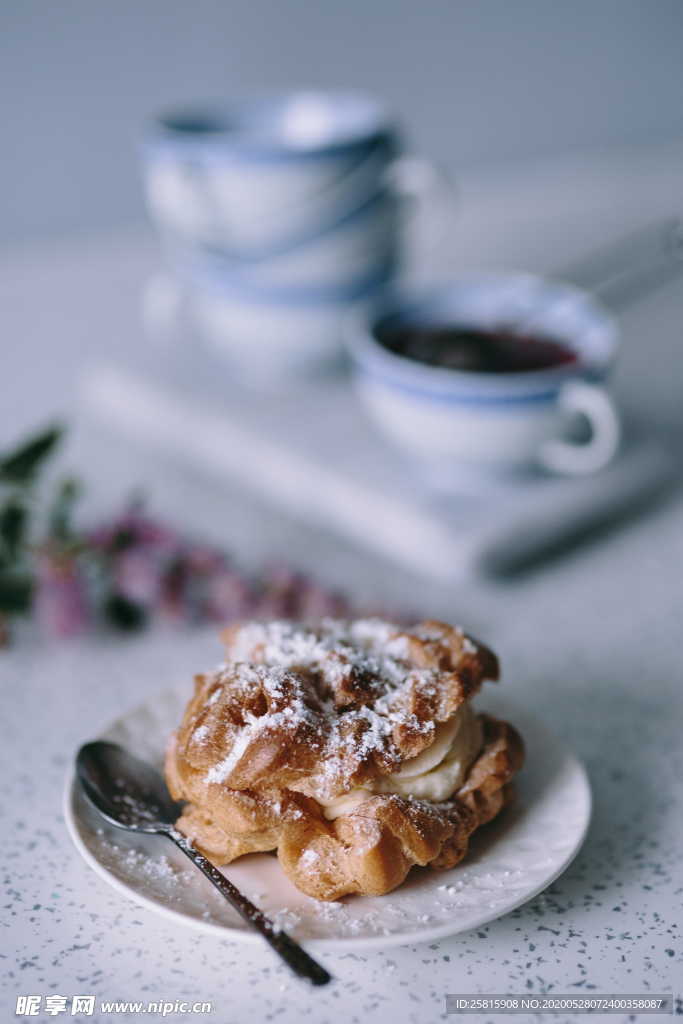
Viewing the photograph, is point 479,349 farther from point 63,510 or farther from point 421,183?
point 63,510

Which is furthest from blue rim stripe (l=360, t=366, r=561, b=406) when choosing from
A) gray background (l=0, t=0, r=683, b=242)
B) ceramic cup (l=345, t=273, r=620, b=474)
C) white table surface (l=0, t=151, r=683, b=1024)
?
gray background (l=0, t=0, r=683, b=242)

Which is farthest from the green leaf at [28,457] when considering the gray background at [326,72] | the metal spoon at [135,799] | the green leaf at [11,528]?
the gray background at [326,72]

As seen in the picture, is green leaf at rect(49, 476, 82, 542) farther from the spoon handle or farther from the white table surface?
the spoon handle

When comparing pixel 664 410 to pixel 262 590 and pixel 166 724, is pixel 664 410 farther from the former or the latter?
pixel 166 724

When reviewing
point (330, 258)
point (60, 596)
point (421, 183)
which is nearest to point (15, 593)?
point (60, 596)

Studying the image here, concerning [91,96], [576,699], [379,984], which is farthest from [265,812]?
[91,96]
